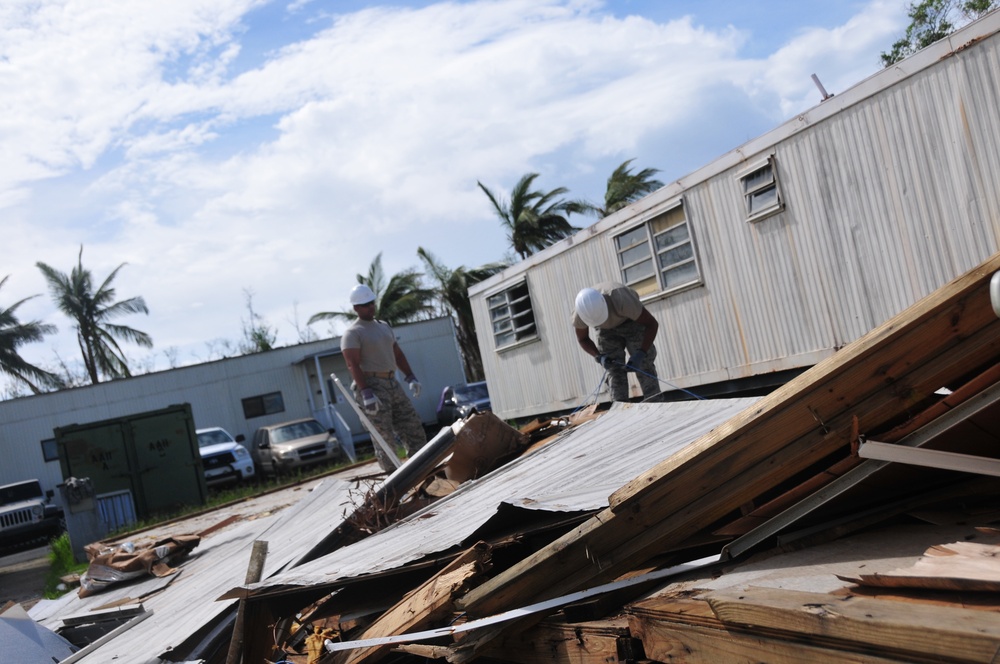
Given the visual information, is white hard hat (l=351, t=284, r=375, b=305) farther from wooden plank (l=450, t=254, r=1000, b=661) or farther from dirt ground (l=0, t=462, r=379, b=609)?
wooden plank (l=450, t=254, r=1000, b=661)

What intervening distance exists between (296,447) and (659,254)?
39.9 ft

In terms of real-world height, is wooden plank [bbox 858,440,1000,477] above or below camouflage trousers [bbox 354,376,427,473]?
below

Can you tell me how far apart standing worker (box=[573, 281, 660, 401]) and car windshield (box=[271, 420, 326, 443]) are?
578 inches

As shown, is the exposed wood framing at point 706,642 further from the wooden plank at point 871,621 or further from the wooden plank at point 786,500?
the wooden plank at point 786,500

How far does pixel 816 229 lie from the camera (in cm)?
854

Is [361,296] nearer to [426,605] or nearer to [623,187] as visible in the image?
[426,605]

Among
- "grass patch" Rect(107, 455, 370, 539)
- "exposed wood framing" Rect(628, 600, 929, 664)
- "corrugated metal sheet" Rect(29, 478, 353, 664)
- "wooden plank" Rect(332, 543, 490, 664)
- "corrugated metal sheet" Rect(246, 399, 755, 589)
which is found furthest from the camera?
"grass patch" Rect(107, 455, 370, 539)

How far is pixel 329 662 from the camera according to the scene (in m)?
3.39

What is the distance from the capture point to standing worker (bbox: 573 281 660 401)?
7133 mm

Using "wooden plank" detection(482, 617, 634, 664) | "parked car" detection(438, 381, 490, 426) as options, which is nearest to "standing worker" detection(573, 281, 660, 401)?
"wooden plank" detection(482, 617, 634, 664)

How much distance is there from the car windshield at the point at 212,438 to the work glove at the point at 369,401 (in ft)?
49.7

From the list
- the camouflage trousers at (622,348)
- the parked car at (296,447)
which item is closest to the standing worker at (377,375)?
the camouflage trousers at (622,348)

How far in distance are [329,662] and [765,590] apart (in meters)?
1.93

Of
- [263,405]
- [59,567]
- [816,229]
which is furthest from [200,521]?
[263,405]
